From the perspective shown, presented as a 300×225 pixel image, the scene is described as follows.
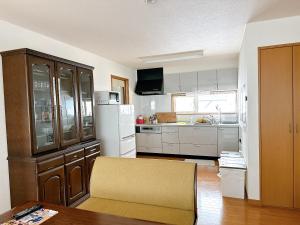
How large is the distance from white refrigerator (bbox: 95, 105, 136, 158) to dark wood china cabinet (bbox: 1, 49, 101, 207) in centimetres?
68

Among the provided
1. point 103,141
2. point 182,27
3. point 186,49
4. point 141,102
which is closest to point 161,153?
point 141,102

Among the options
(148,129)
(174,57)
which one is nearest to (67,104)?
(174,57)

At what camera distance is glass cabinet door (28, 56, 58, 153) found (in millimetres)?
2270

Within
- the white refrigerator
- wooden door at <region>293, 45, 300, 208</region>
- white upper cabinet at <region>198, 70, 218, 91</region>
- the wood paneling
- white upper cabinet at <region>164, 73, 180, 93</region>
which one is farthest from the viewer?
white upper cabinet at <region>164, 73, 180, 93</region>

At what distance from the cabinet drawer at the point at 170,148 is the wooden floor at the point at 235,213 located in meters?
2.06

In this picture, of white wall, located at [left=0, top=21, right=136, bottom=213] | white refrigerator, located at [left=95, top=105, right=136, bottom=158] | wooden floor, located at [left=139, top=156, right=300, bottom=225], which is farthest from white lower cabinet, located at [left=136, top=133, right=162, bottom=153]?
wooden floor, located at [left=139, top=156, right=300, bottom=225]

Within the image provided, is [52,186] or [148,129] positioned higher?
[148,129]

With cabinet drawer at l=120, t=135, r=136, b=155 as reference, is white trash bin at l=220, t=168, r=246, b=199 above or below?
below

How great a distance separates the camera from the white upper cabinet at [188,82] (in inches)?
210

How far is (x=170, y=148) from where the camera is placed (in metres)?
5.27

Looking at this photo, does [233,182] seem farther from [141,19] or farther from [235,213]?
[141,19]

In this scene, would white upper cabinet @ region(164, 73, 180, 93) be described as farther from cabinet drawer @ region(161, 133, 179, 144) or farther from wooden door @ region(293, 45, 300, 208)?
wooden door @ region(293, 45, 300, 208)

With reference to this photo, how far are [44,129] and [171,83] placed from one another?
3.75 m

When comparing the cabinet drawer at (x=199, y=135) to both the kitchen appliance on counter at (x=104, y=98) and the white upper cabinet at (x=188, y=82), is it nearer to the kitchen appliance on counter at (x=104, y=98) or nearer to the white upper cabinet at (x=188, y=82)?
the white upper cabinet at (x=188, y=82)
